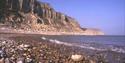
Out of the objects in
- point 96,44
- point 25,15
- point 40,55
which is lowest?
point 96,44

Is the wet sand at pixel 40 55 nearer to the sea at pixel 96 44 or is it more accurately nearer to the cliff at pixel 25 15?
the sea at pixel 96 44

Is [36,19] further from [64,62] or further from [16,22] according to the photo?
[64,62]

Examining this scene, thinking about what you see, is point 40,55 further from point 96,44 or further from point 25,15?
point 25,15

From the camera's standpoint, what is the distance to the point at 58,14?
557 feet

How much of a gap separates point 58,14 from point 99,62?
159m

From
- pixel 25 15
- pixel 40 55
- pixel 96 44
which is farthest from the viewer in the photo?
pixel 25 15

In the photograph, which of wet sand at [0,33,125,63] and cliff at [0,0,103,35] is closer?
wet sand at [0,33,125,63]

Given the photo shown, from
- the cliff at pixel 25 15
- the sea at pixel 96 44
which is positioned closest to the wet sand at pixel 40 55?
the sea at pixel 96 44

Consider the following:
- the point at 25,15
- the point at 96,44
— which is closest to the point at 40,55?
the point at 96,44

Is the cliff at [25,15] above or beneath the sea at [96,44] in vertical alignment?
above

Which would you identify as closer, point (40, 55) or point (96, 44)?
point (40, 55)

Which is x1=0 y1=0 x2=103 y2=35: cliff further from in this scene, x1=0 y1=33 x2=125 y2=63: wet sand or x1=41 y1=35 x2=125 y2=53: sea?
x1=0 y1=33 x2=125 y2=63: wet sand

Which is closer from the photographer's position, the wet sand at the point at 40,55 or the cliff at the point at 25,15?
the wet sand at the point at 40,55

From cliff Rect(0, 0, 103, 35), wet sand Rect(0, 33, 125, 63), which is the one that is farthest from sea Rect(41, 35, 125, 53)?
cliff Rect(0, 0, 103, 35)
